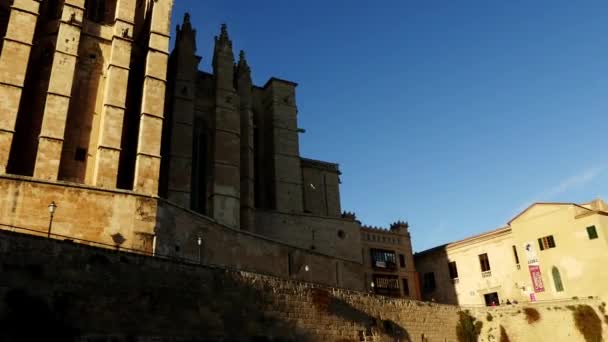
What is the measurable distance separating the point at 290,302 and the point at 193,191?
12252 millimetres

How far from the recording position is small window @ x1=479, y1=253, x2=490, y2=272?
3751 cm

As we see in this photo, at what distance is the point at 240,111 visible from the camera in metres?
35.2

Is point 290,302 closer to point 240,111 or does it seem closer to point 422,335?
point 422,335

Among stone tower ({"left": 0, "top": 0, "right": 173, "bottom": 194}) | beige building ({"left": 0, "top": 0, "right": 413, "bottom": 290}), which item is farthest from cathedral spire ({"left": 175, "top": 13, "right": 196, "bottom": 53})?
stone tower ({"left": 0, "top": 0, "right": 173, "bottom": 194})

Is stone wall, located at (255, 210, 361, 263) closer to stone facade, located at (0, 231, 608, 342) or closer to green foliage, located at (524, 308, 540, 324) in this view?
stone facade, located at (0, 231, 608, 342)

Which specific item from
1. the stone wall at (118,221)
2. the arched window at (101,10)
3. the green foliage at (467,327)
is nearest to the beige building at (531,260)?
the green foliage at (467,327)

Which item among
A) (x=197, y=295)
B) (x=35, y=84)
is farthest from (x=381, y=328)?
(x=35, y=84)

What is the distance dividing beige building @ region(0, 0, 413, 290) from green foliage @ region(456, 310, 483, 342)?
7477 mm

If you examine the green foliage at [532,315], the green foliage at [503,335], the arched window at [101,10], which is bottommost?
the green foliage at [503,335]

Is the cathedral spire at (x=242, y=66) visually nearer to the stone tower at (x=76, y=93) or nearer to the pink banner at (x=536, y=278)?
the stone tower at (x=76, y=93)

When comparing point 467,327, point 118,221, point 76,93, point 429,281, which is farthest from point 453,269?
point 76,93

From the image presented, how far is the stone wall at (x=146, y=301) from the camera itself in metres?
15.0

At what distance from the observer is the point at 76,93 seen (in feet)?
82.4

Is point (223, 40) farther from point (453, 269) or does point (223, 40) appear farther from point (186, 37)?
point (453, 269)
